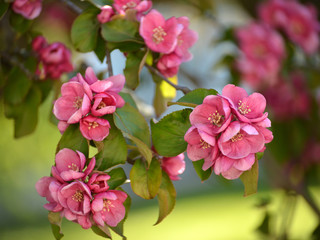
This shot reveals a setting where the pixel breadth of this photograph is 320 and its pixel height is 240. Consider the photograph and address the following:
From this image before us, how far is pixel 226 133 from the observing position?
0.51 meters

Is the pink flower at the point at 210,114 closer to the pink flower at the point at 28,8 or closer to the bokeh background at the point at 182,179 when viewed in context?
the pink flower at the point at 28,8

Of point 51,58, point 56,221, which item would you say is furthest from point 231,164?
point 51,58

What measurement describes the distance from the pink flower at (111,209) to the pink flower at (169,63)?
0.24 meters

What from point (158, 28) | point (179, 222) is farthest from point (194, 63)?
point (158, 28)

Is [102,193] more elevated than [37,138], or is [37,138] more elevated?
[102,193]

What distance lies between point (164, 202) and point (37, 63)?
1.46 feet

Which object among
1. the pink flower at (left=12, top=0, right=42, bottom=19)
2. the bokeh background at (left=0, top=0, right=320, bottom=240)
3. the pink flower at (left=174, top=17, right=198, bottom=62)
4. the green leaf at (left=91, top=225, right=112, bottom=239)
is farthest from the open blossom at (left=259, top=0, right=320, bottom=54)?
the green leaf at (left=91, top=225, right=112, bottom=239)

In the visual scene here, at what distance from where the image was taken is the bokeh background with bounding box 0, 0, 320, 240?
1.67m

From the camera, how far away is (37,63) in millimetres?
896

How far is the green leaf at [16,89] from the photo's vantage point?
0.85 m

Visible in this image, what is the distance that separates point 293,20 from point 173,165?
1.03 metres

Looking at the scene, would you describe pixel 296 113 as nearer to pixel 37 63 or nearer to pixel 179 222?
pixel 37 63

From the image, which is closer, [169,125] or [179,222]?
[169,125]

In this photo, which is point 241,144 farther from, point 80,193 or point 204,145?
point 80,193
